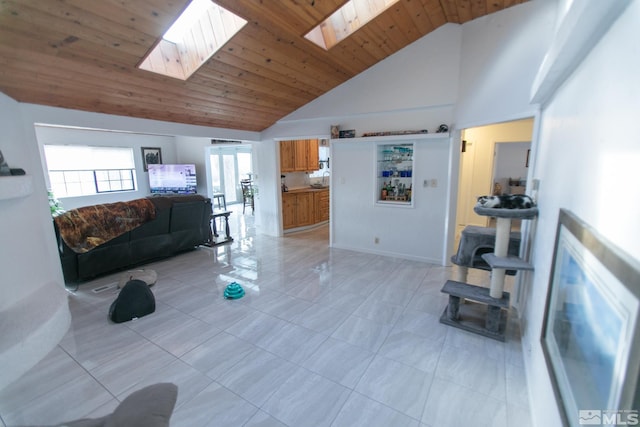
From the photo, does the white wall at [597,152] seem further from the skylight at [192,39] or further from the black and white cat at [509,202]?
the skylight at [192,39]

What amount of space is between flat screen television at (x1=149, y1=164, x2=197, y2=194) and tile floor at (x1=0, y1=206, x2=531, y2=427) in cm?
486

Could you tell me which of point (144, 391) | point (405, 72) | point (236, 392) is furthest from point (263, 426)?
point (405, 72)

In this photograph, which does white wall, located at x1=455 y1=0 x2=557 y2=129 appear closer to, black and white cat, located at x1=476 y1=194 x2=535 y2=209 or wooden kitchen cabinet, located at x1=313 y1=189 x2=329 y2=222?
black and white cat, located at x1=476 y1=194 x2=535 y2=209

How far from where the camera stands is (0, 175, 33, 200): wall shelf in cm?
221

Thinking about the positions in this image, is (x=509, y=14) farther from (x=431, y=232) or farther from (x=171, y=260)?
(x=171, y=260)

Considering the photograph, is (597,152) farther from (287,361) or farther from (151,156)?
(151,156)

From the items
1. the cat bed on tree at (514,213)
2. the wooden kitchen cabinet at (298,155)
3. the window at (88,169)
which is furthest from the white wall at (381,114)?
the window at (88,169)

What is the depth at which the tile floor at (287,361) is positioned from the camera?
Result: 5.93 ft

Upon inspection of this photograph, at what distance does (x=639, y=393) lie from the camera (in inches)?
24.0

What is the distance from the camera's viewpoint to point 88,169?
686 cm

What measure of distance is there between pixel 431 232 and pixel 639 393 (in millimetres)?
3872

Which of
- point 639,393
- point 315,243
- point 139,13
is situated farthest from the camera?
point 315,243

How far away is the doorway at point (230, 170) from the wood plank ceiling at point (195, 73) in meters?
5.48

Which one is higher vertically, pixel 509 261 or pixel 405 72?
pixel 405 72
